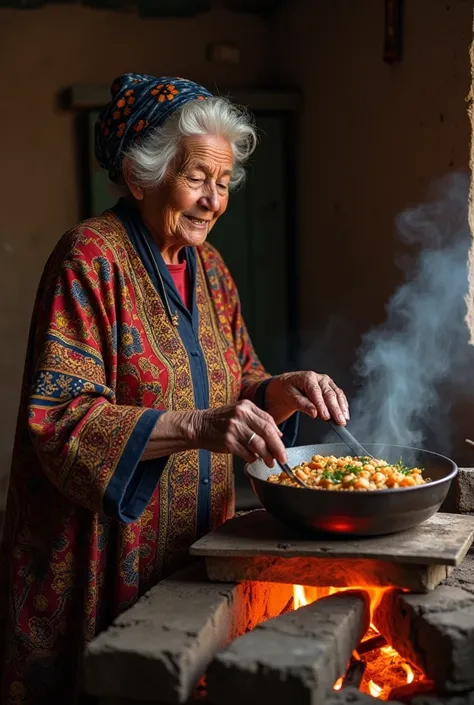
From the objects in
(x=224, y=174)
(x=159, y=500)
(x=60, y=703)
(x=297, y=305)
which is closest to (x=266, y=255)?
(x=297, y=305)

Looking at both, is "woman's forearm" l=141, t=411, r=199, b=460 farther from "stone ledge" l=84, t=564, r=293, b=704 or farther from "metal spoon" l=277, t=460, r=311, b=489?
"stone ledge" l=84, t=564, r=293, b=704

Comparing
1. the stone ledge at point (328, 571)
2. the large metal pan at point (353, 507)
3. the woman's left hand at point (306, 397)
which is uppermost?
the woman's left hand at point (306, 397)

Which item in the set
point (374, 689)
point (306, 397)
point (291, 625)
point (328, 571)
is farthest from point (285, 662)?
point (306, 397)

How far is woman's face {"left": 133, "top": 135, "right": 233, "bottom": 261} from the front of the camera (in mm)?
2668

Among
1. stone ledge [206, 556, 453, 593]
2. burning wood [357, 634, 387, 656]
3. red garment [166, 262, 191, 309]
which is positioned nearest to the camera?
stone ledge [206, 556, 453, 593]

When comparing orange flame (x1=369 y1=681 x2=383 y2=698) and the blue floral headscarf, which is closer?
orange flame (x1=369 y1=681 x2=383 y2=698)

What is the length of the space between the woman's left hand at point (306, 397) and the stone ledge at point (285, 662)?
2.42ft

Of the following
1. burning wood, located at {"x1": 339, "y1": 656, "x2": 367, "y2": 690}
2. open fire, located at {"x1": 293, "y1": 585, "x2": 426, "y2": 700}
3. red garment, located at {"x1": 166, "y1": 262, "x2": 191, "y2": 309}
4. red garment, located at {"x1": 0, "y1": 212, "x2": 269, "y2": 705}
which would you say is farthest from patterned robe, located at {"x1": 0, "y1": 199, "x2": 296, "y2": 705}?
burning wood, located at {"x1": 339, "y1": 656, "x2": 367, "y2": 690}

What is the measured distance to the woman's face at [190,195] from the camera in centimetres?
267

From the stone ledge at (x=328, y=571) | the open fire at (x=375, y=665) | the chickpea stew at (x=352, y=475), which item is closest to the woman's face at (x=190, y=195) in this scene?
the chickpea stew at (x=352, y=475)

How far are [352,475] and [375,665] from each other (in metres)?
0.60

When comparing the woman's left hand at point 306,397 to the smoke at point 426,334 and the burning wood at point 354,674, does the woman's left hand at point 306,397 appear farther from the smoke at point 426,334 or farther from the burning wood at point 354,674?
the burning wood at point 354,674

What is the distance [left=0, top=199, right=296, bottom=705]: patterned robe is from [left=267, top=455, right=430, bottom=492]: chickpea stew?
375mm

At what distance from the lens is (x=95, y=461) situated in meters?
2.25
